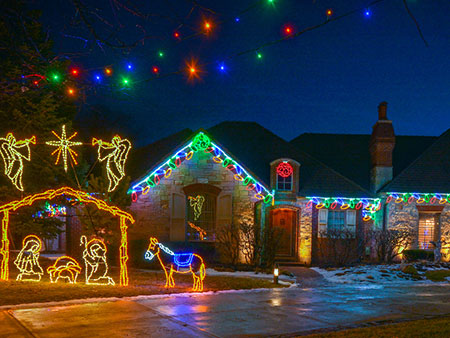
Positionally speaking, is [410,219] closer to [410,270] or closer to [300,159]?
[410,270]

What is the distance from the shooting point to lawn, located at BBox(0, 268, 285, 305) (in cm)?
1014

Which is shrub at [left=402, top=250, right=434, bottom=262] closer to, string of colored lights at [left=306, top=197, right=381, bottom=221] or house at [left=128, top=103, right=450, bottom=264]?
house at [left=128, top=103, right=450, bottom=264]

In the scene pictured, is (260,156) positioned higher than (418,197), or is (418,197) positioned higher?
(260,156)

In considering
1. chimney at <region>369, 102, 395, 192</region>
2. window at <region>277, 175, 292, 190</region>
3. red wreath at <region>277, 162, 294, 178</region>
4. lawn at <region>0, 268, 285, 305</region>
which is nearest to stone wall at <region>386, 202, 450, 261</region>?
chimney at <region>369, 102, 395, 192</region>

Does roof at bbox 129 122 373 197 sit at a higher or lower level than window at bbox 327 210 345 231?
higher

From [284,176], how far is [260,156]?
2.31 meters

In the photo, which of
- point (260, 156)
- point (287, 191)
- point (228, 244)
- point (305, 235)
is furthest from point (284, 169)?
point (228, 244)

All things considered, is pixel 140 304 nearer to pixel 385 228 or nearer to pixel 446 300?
pixel 446 300

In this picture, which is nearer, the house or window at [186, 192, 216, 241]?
the house

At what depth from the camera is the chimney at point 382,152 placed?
21.0 metres

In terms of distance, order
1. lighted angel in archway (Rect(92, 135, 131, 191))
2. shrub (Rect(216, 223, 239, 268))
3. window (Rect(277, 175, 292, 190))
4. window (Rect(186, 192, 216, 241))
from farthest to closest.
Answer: window (Rect(277, 175, 292, 190)), window (Rect(186, 192, 216, 241)), shrub (Rect(216, 223, 239, 268)), lighted angel in archway (Rect(92, 135, 131, 191))

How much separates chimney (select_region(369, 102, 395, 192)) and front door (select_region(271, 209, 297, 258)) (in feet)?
13.2

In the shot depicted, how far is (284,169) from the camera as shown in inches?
780

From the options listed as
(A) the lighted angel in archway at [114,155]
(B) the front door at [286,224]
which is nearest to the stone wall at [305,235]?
(B) the front door at [286,224]
